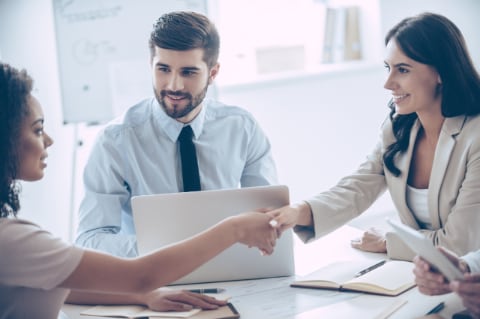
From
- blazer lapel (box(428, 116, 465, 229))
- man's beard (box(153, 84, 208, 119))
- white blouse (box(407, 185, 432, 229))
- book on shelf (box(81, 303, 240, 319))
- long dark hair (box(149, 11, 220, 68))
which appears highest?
long dark hair (box(149, 11, 220, 68))

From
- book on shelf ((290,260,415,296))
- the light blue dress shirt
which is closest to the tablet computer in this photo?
book on shelf ((290,260,415,296))

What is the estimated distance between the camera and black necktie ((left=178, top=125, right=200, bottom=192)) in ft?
7.23

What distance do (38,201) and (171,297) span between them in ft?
7.27

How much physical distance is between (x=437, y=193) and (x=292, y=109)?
210 cm

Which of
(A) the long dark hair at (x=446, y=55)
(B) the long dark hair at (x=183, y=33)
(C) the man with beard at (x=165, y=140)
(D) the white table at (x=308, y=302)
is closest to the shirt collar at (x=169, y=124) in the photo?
(C) the man with beard at (x=165, y=140)

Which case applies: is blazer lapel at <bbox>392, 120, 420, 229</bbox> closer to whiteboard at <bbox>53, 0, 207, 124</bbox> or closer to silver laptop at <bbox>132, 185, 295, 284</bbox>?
silver laptop at <bbox>132, 185, 295, 284</bbox>

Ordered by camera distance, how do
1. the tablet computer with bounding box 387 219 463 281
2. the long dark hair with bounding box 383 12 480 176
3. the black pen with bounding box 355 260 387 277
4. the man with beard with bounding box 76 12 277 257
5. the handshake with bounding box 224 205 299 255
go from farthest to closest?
the man with beard with bounding box 76 12 277 257 < the long dark hair with bounding box 383 12 480 176 < the black pen with bounding box 355 260 387 277 < the handshake with bounding box 224 205 299 255 < the tablet computer with bounding box 387 219 463 281

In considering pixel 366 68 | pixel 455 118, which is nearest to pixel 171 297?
pixel 455 118

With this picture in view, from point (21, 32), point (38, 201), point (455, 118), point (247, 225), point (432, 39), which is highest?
point (21, 32)

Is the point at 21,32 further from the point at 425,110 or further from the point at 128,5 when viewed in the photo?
the point at 425,110

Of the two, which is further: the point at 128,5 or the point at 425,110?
the point at 128,5

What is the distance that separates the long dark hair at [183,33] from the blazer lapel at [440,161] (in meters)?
0.87

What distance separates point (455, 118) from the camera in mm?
2008

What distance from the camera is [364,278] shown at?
163cm
